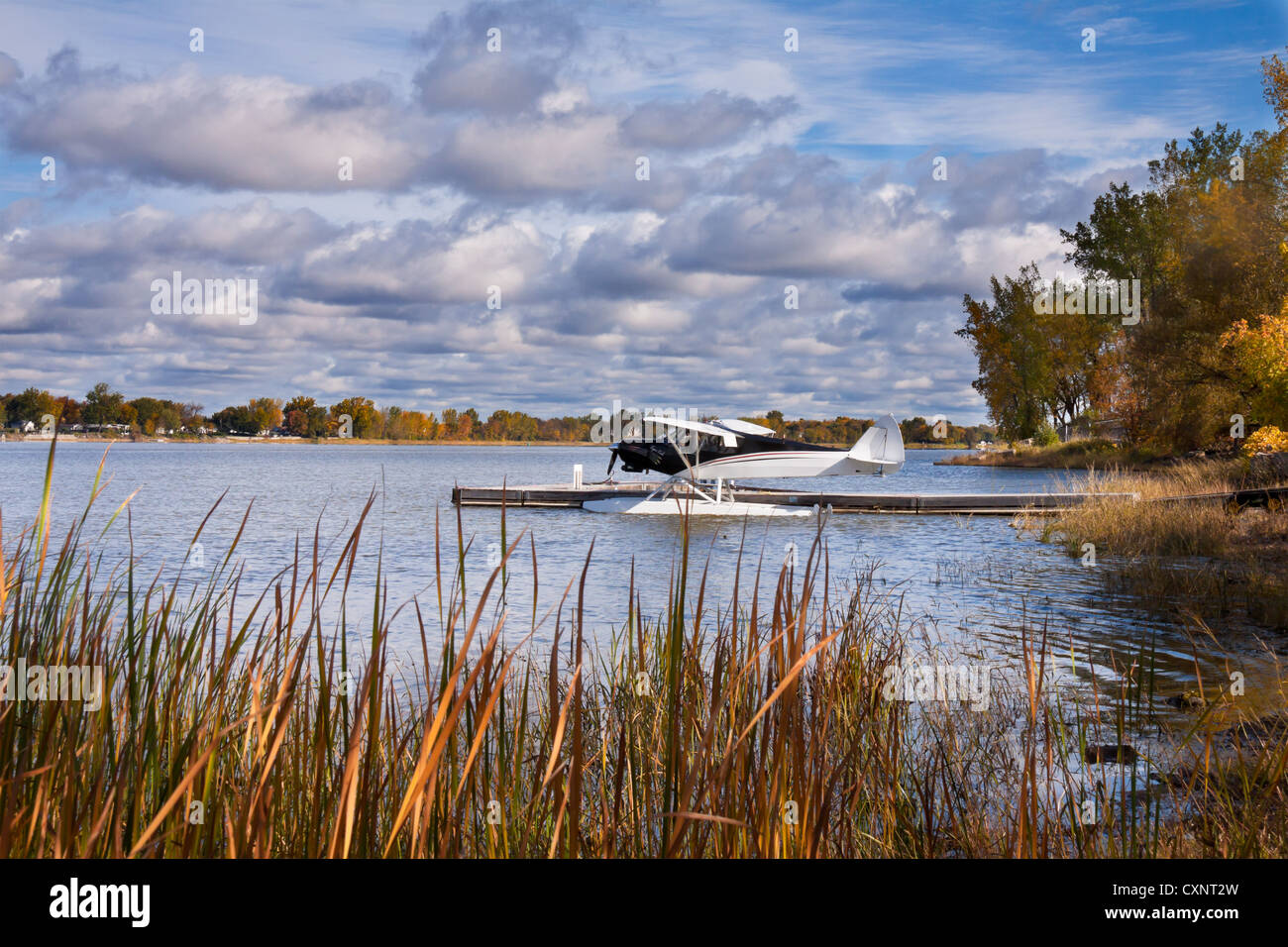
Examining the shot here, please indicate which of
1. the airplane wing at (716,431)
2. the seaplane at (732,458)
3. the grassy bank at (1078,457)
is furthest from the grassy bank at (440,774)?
the grassy bank at (1078,457)

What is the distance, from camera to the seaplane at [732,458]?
24406 mm

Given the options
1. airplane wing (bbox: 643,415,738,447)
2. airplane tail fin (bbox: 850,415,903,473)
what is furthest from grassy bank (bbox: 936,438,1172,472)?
airplane wing (bbox: 643,415,738,447)

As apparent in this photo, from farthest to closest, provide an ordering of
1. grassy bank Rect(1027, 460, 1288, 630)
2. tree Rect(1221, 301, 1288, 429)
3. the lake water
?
1. tree Rect(1221, 301, 1288, 429)
2. grassy bank Rect(1027, 460, 1288, 630)
3. the lake water

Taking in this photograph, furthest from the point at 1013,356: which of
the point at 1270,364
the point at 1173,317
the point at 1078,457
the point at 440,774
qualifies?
the point at 440,774

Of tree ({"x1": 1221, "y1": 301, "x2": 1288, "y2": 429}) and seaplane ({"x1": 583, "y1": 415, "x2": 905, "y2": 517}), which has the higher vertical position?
tree ({"x1": 1221, "y1": 301, "x2": 1288, "y2": 429})

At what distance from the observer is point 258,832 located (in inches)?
68.8

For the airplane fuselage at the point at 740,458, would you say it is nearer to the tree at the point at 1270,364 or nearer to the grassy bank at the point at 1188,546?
the grassy bank at the point at 1188,546

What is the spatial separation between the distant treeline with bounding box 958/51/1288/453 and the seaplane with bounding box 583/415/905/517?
18.9 ft

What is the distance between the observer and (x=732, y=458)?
24.4m

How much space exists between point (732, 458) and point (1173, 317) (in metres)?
15.7

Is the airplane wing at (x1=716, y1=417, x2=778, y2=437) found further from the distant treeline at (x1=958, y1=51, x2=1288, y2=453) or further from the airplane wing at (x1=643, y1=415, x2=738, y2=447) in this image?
the distant treeline at (x1=958, y1=51, x2=1288, y2=453)

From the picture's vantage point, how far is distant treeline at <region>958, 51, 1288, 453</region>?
22719 millimetres
